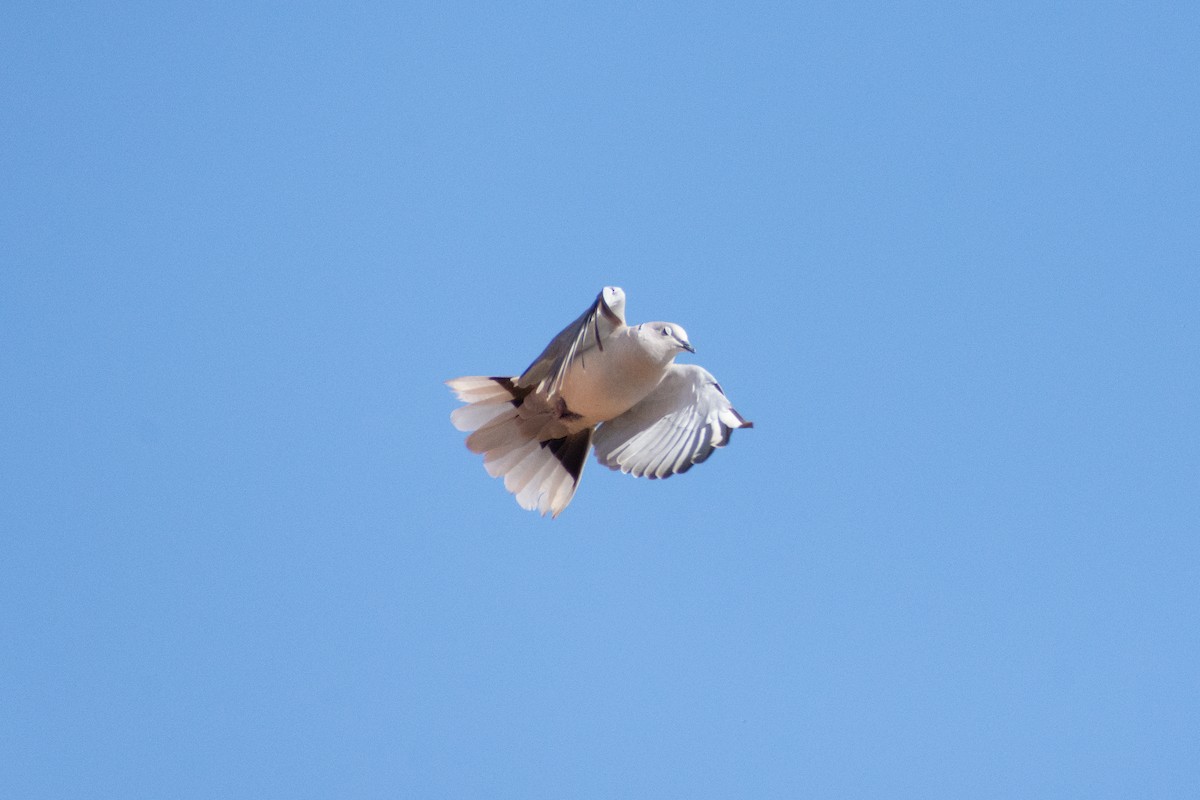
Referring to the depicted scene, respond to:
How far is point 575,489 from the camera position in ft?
30.2

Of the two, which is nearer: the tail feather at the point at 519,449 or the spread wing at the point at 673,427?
the spread wing at the point at 673,427

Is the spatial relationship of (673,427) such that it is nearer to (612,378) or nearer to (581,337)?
(612,378)

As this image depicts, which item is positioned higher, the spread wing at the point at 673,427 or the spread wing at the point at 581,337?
the spread wing at the point at 581,337

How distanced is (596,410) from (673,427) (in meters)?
0.43

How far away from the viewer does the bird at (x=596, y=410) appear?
8133mm

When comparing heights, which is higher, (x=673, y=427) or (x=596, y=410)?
(x=596, y=410)

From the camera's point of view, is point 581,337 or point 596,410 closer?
point 581,337

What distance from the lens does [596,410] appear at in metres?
8.50

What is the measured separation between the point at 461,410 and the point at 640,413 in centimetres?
108

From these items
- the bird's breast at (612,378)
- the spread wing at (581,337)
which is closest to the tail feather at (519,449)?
the spread wing at (581,337)

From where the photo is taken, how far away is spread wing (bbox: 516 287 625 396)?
8148 millimetres

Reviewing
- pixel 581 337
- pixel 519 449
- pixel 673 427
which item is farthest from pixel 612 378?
pixel 519 449

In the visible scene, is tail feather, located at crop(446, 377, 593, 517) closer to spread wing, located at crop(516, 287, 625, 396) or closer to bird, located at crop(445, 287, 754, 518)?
bird, located at crop(445, 287, 754, 518)

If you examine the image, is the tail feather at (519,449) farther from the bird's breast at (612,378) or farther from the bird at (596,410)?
the bird's breast at (612,378)
